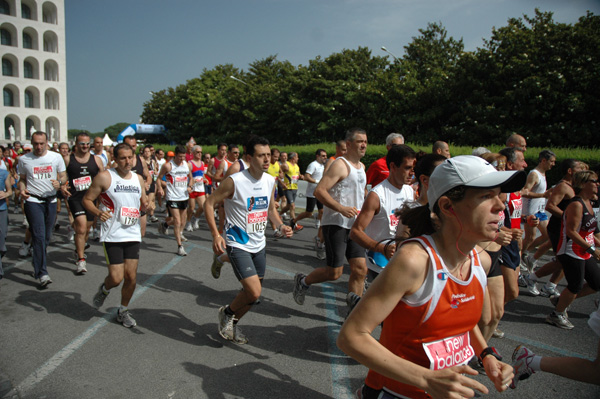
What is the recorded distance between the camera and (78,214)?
7367 millimetres

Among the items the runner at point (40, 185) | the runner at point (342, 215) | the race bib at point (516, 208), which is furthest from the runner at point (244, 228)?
the runner at point (40, 185)

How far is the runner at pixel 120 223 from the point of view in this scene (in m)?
4.85

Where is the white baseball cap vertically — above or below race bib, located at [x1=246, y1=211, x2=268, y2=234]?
above

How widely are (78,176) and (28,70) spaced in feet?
219

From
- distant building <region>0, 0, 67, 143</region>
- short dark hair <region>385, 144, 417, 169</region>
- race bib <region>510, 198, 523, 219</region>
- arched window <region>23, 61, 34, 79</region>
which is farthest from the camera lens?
arched window <region>23, 61, 34, 79</region>

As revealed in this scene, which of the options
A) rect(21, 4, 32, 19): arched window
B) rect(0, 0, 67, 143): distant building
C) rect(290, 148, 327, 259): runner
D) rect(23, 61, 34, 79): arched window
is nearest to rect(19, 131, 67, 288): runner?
rect(290, 148, 327, 259): runner

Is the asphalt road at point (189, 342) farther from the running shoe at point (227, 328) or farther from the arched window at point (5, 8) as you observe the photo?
the arched window at point (5, 8)

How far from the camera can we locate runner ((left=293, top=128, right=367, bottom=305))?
4.72 m

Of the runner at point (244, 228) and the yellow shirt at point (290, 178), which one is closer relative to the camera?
the runner at point (244, 228)

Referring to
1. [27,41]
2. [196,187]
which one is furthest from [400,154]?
[27,41]

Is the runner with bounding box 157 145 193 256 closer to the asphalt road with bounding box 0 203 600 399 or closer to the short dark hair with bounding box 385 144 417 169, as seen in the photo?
the asphalt road with bounding box 0 203 600 399

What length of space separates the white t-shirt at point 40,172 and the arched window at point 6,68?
65971 millimetres

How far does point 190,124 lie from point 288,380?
4609 cm

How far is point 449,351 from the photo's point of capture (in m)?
1.85
